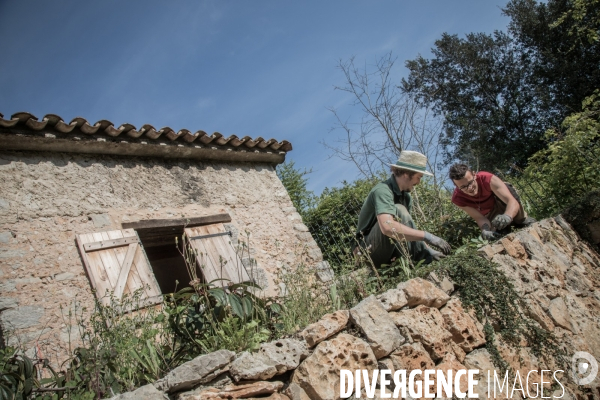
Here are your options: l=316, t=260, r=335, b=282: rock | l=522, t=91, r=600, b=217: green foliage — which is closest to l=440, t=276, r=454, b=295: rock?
l=522, t=91, r=600, b=217: green foliage

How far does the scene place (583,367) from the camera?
10.6ft

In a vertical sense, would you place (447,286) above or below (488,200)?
below

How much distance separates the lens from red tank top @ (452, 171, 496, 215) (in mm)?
4348

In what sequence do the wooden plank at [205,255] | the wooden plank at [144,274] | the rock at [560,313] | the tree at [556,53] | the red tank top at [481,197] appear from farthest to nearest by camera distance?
1. the tree at [556,53]
2. the wooden plank at [205,255]
3. the wooden plank at [144,274]
4. the red tank top at [481,197]
5. the rock at [560,313]

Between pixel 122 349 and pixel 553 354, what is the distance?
2885 mm

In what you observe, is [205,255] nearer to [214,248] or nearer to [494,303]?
[214,248]

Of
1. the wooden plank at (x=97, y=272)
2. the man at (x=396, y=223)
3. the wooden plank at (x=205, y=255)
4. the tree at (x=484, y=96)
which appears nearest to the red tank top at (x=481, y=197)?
the man at (x=396, y=223)

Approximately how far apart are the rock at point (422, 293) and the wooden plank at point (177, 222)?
109 inches

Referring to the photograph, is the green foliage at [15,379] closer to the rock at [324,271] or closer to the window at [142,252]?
the window at [142,252]

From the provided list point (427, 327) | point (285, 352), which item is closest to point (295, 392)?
point (285, 352)

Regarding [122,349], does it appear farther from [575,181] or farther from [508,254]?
[575,181]

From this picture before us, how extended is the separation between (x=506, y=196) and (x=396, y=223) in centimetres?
125

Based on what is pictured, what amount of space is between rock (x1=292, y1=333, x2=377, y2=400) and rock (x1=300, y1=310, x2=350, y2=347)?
4cm

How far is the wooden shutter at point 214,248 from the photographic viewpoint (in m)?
5.37
